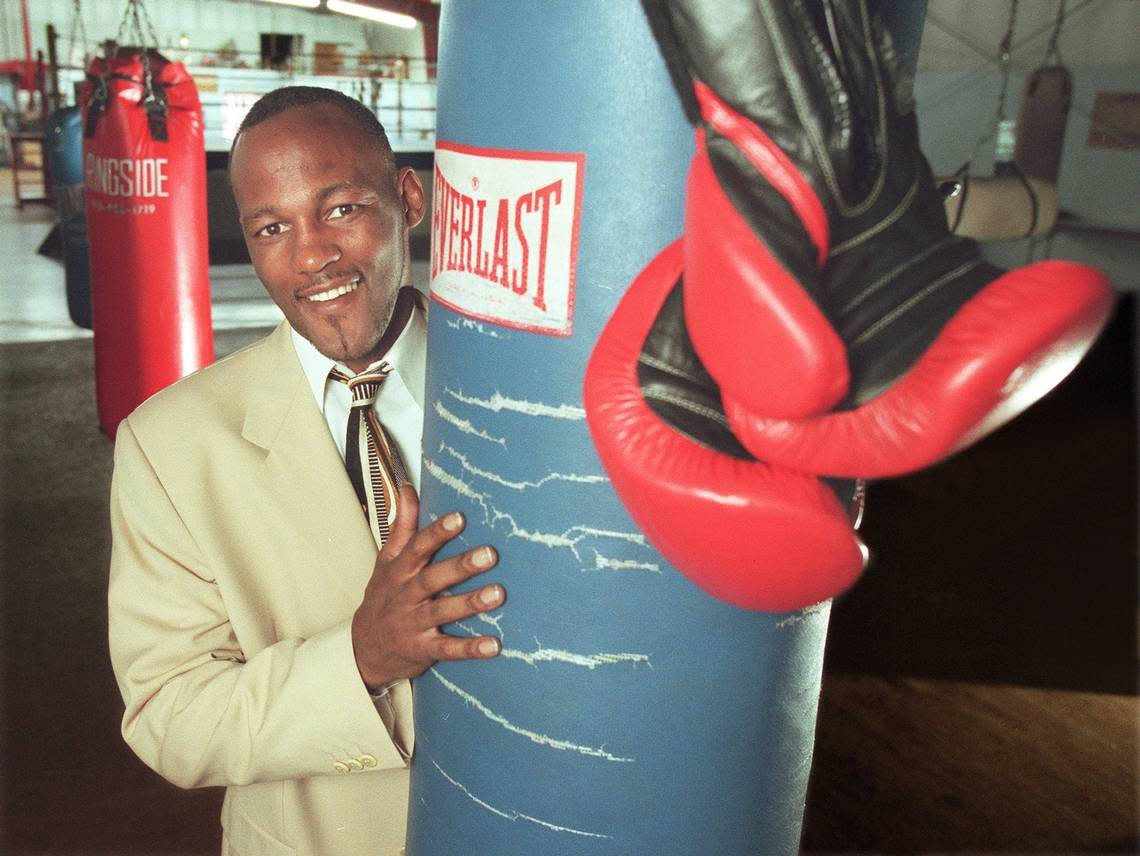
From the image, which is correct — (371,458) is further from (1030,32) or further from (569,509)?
(1030,32)

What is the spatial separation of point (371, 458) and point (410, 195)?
0.42 m

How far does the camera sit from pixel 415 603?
1003 millimetres

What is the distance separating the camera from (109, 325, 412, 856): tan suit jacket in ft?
3.86

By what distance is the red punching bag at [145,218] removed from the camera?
14.5ft

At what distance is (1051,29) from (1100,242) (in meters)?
2.00

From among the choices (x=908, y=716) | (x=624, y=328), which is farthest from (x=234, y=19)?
(x=624, y=328)

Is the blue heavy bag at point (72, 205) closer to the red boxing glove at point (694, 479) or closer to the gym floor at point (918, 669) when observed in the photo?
the gym floor at point (918, 669)

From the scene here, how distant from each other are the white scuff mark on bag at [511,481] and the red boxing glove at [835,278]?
0.75 ft

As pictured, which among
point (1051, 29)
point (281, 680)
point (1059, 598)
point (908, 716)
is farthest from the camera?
point (1051, 29)

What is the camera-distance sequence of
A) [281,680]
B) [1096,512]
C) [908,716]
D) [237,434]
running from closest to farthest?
[281,680], [237,434], [908,716], [1096,512]

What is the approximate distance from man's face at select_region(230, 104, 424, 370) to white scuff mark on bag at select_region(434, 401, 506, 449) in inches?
15.9

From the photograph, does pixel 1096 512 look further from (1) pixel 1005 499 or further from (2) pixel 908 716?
(2) pixel 908 716

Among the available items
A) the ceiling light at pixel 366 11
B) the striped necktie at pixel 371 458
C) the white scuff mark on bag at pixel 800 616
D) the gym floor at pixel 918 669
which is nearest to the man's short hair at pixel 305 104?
the striped necktie at pixel 371 458

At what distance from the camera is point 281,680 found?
116cm
